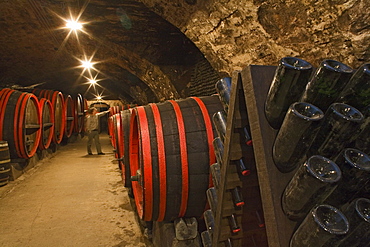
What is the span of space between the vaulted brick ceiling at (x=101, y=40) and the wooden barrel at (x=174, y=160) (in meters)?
3.64

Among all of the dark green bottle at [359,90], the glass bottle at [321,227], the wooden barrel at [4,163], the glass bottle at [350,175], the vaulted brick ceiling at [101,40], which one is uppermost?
the vaulted brick ceiling at [101,40]

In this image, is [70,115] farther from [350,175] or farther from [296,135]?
[350,175]

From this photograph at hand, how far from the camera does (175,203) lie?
5.81ft

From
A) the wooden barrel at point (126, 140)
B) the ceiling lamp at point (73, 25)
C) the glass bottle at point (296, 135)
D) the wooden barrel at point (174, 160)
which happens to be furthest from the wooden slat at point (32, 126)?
the glass bottle at point (296, 135)

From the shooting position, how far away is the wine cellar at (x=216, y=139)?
0.68 m

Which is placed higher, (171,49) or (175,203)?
(171,49)

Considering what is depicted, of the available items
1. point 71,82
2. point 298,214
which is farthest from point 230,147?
point 71,82

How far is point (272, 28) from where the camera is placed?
2.25 meters

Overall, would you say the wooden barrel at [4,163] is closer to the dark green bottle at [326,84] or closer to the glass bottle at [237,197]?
the glass bottle at [237,197]

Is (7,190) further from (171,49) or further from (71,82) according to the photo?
(71,82)

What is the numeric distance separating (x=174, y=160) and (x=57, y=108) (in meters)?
6.73

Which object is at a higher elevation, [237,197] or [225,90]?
[225,90]

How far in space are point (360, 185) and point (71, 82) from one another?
1470 centimetres

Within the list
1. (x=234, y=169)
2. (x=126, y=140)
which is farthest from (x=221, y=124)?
(x=126, y=140)
